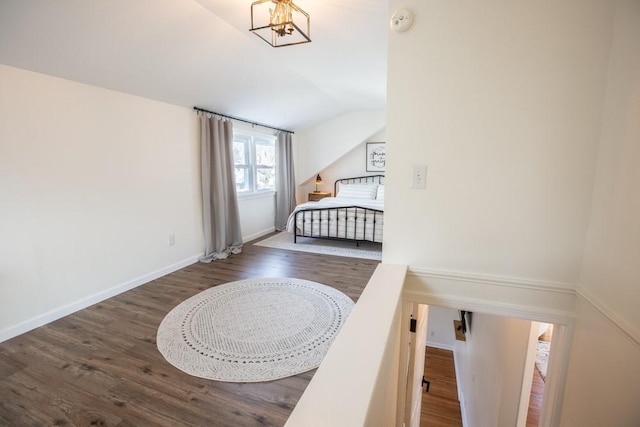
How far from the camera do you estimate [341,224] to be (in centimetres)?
448

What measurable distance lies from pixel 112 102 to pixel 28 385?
2293 millimetres

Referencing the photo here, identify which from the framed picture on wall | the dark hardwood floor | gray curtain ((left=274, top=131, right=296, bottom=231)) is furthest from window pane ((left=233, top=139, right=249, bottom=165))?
the dark hardwood floor

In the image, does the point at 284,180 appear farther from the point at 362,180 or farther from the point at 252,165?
the point at 362,180

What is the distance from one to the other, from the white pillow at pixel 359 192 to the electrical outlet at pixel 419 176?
4.13m

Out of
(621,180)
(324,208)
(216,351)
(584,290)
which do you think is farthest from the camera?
(324,208)

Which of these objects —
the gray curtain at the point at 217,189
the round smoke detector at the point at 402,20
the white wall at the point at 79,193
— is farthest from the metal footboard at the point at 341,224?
the round smoke detector at the point at 402,20

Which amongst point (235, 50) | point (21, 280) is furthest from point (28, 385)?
point (235, 50)

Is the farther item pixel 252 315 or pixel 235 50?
pixel 235 50

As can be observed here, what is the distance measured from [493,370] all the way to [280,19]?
10.8ft

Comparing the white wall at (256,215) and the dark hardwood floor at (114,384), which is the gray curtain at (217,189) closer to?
the white wall at (256,215)

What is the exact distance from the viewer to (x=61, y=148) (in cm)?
239

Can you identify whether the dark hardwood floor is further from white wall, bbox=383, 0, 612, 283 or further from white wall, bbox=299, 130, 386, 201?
white wall, bbox=299, 130, 386, 201

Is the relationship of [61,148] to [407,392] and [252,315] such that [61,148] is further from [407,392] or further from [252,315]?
[407,392]

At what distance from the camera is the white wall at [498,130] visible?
3.80ft
